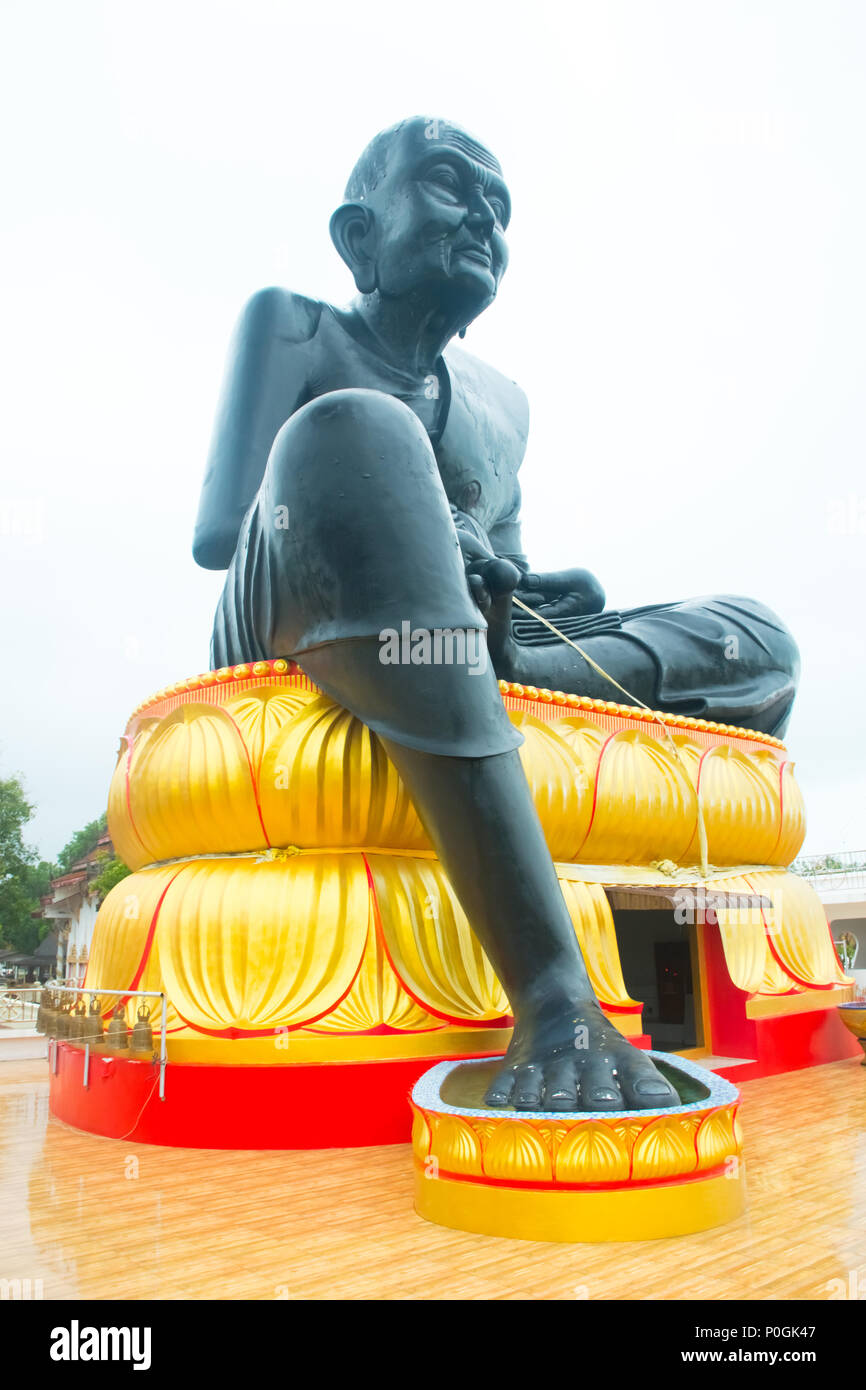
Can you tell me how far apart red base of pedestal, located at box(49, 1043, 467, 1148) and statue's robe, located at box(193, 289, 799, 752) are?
135 cm

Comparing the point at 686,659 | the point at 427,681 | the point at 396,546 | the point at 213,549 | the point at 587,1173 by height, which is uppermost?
the point at 213,549

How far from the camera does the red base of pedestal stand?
3.62 meters

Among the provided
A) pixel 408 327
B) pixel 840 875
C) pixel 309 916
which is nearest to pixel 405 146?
pixel 408 327

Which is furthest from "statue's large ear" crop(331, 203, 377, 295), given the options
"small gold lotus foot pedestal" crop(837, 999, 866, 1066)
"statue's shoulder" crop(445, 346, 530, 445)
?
"small gold lotus foot pedestal" crop(837, 999, 866, 1066)

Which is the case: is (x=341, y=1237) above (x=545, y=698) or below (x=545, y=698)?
below

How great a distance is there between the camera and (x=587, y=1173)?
7.95ft

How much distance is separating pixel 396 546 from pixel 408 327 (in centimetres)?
235

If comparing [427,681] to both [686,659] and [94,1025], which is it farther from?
[686,659]

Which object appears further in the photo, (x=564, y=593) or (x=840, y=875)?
(x=840, y=875)

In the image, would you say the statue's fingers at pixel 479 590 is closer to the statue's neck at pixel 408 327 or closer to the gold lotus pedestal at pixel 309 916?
the gold lotus pedestal at pixel 309 916

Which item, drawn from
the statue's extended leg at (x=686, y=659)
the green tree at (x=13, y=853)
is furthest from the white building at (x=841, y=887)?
the green tree at (x=13, y=853)

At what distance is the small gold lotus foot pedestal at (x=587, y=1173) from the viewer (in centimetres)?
240

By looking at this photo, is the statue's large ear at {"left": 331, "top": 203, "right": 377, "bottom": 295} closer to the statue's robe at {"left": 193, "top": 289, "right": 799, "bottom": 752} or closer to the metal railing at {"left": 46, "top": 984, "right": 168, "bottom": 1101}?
the statue's robe at {"left": 193, "top": 289, "right": 799, "bottom": 752}

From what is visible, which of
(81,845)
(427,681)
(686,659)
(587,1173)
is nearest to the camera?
(587,1173)
